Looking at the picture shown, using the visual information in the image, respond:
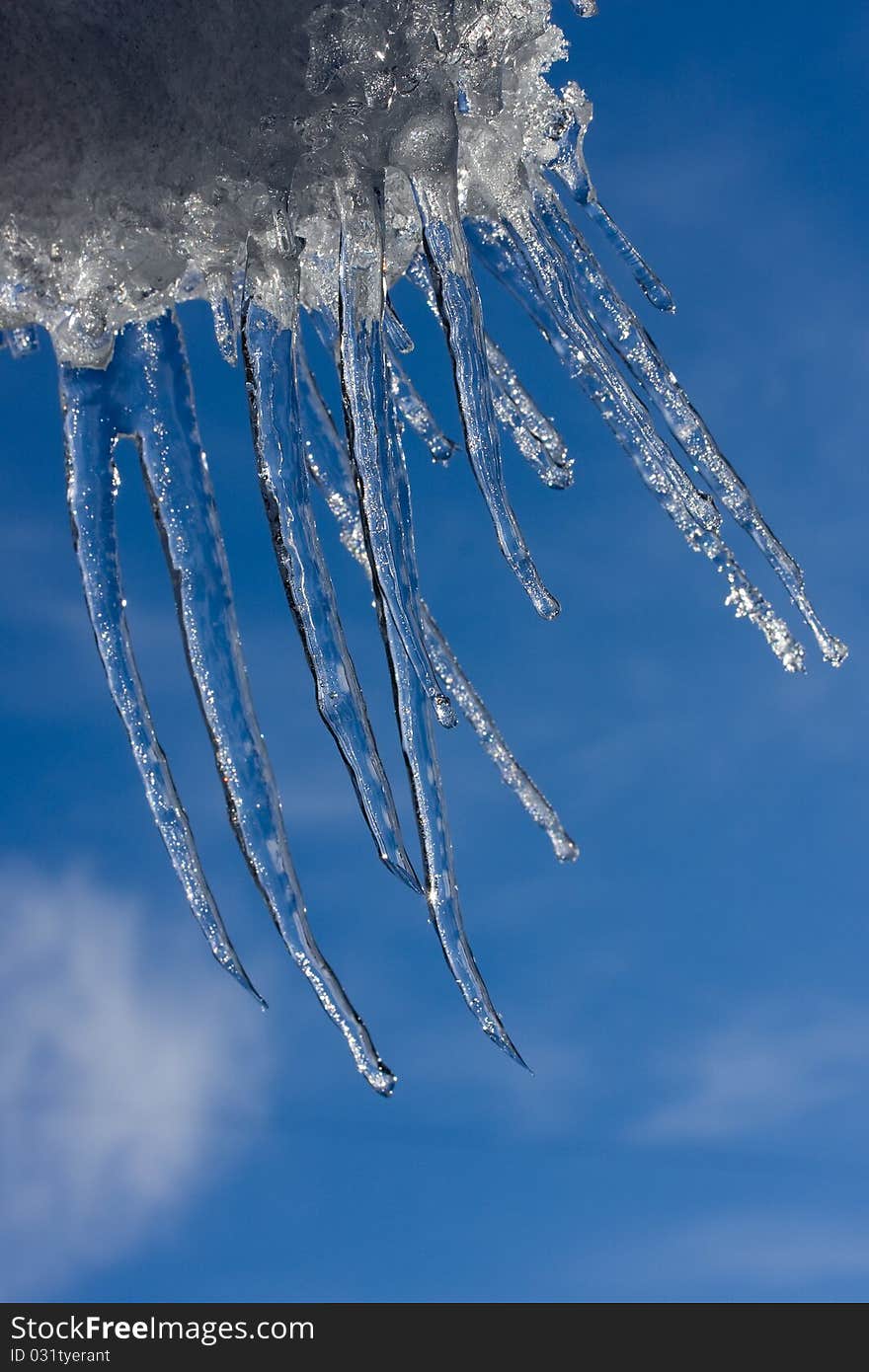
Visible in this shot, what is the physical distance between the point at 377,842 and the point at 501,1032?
0.35m

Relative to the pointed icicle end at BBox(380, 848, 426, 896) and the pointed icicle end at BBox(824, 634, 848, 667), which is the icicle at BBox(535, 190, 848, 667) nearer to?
the pointed icicle end at BBox(824, 634, 848, 667)

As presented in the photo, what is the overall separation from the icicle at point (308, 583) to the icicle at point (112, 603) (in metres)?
0.24

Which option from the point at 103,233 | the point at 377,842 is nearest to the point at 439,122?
the point at 103,233

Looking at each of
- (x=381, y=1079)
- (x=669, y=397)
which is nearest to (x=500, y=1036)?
(x=381, y=1079)

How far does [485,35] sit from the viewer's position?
74.4 inches

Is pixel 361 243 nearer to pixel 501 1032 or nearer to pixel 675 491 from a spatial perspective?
pixel 675 491

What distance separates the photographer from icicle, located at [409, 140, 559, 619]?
1982 mm

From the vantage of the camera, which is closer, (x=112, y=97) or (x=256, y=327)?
(x=112, y=97)

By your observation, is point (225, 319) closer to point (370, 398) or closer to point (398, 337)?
point (370, 398)

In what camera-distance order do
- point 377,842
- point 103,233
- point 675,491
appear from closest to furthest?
1. point 103,233
2. point 377,842
3. point 675,491

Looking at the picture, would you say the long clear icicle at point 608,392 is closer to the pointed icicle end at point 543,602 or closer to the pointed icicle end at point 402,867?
the pointed icicle end at point 543,602

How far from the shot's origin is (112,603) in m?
1.98

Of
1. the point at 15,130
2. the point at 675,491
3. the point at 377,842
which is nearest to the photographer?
the point at 15,130

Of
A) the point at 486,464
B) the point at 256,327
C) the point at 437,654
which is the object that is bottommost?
the point at 437,654
